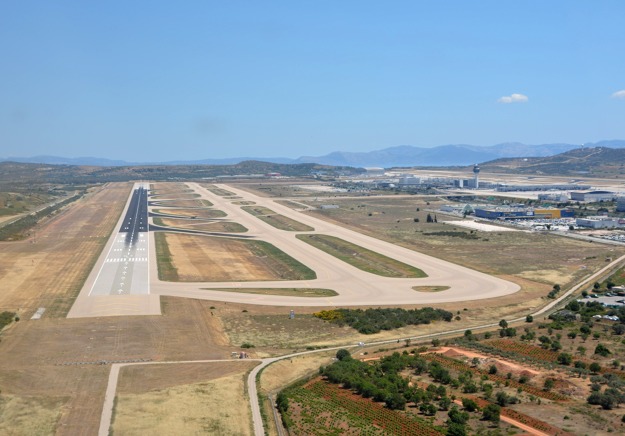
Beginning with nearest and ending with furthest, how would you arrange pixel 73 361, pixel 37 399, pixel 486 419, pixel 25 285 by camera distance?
1. pixel 486 419
2. pixel 37 399
3. pixel 73 361
4. pixel 25 285

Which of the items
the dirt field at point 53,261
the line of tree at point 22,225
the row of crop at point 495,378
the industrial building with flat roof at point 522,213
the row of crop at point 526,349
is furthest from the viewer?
the industrial building with flat roof at point 522,213

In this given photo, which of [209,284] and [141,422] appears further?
[209,284]

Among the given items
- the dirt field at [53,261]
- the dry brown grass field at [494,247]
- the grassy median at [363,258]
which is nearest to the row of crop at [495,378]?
the grassy median at [363,258]

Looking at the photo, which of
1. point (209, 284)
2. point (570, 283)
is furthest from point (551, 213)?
point (209, 284)

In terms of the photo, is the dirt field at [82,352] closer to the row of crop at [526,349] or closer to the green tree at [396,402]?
the green tree at [396,402]

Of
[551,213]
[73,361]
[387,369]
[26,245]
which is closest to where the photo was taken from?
[387,369]

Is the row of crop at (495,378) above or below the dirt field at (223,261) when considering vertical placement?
above

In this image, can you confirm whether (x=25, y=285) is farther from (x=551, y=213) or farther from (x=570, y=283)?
(x=551, y=213)
